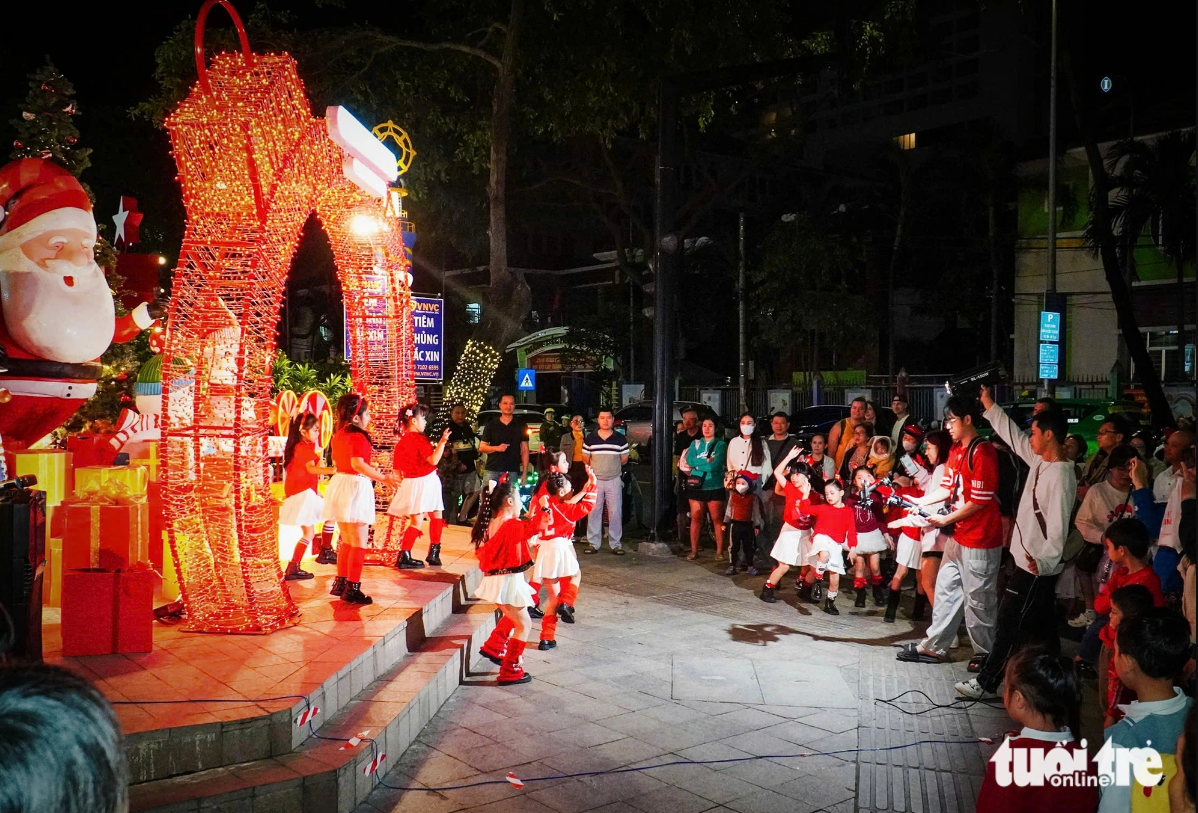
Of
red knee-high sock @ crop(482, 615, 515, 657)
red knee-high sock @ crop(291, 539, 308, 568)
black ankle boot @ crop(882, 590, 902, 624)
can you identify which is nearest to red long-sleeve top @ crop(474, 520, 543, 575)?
red knee-high sock @ crop(482, 615, 515, 657)

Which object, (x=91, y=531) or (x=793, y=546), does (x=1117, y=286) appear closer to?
(x=793, y=546)

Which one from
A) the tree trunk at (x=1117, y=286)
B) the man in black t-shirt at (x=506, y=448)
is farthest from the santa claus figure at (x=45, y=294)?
the tree trunk at (x=1117, y=286)

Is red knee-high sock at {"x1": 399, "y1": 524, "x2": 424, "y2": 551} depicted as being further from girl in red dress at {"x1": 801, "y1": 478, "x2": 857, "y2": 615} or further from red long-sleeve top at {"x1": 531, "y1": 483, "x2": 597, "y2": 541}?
girl in red dress at {"x1": 801, "y1": 478, "x2": 857, "y2": 615}

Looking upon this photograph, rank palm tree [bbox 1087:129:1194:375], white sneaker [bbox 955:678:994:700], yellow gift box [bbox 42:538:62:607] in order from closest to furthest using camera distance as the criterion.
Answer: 1. white sneaker [bbox 955:678:994:700]
2. yellow gift box [bbox 42:538:62:607]
3. palm tree [bbox 1087:129:1194:375]

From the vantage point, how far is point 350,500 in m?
7.57

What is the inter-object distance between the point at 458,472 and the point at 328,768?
9.00 meters

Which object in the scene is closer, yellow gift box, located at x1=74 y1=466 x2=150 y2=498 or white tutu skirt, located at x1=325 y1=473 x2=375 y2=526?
yellow gift box, located at x1=74 y1=466 x2=150 y2=498

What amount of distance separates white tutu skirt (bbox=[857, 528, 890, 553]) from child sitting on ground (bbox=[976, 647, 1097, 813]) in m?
5.98

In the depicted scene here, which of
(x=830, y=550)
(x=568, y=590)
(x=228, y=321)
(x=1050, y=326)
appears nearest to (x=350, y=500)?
(x=228, y=321)

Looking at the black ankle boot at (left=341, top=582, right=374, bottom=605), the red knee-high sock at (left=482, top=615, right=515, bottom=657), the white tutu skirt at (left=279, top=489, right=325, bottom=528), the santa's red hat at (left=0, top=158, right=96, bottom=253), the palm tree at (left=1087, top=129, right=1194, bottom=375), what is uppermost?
the palm tree at (left=1087, top=129, right=1194, bottom=375)

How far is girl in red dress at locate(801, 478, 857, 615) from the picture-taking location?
9.14 metres

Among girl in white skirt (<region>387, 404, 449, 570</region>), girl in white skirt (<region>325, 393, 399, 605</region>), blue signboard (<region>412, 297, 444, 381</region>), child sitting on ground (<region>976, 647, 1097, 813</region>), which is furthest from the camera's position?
blue signboard (<region>412, 297, 444, 381</region>)

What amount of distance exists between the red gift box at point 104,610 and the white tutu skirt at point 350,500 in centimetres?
186

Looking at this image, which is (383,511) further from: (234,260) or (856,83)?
(856,83)
